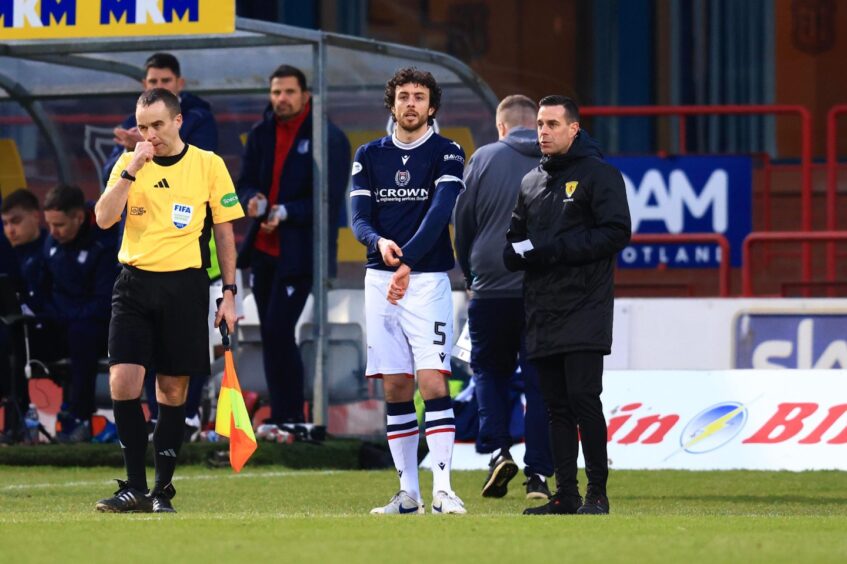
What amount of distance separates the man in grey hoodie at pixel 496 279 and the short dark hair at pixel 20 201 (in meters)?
4.28

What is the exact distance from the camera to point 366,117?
13.5 m

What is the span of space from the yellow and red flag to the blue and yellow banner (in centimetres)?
375

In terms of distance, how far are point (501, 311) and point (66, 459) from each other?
11.3 feet

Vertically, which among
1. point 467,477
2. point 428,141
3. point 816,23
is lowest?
point 467,477

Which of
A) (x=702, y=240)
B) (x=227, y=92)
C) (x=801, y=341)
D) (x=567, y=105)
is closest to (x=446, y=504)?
(x=567, y=105)

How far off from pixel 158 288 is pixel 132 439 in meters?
0.67

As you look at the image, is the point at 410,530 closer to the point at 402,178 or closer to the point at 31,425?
the point at 402,178

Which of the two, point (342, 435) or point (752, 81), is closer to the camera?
point (342, 435)

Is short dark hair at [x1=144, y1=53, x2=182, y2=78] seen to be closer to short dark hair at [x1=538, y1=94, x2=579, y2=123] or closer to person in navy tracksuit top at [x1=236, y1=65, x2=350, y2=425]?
person in navy tracksuit top at [x1=236, y1=65, x2=350, y2=425]

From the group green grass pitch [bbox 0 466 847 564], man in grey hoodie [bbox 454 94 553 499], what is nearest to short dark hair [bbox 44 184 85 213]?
green grass pitch [bbox 0 466 847 564]

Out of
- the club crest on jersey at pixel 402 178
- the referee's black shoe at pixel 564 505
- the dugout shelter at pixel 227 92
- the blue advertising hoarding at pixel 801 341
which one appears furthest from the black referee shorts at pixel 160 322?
the blue advertising hoarding at pixel 801 341

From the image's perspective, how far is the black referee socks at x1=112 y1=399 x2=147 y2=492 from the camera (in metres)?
8.47

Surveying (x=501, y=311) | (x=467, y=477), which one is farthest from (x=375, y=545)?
(x=467, y=477)

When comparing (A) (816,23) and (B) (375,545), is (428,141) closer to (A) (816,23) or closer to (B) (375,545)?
(B) (375,545)
